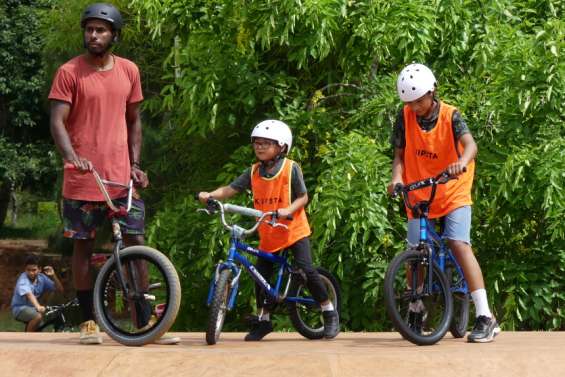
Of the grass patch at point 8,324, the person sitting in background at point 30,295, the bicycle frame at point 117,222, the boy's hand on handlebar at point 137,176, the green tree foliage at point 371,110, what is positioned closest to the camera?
the bicycle frame at point 117,222

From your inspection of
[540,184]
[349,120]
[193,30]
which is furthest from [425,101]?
[193,30]

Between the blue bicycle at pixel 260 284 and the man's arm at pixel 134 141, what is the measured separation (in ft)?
1.80

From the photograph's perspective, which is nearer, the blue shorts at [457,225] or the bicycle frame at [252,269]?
the blue shorts at [457,225]

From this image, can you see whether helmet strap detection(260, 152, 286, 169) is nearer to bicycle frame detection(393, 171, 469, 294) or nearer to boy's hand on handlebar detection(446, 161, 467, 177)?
bicycle frame detection(393, 171, 469, 294)

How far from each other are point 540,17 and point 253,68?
9.05 feet

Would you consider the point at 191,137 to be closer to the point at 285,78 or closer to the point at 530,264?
the point at 285,78

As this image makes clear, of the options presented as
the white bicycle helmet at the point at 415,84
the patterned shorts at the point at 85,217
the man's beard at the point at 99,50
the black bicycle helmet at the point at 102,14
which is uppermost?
the black bicycle helmet at the point at 102,14

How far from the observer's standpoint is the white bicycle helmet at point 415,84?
679 cm

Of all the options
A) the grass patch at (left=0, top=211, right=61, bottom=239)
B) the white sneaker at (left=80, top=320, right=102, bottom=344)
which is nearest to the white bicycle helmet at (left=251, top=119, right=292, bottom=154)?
the white sneaker at (left=80, top=320, right=102, bottom=344)

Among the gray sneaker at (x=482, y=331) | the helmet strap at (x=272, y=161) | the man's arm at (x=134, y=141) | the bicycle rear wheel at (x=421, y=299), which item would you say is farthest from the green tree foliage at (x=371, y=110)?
the man's arm at (x=134, y=141)

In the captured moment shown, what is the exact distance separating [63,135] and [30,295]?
1016cm

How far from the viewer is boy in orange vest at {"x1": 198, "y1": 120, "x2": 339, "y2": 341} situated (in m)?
7.38

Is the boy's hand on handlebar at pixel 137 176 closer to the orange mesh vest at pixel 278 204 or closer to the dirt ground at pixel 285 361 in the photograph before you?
the orange mesh vest at pixel 278 204

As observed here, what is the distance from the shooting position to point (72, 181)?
6.80 metres
